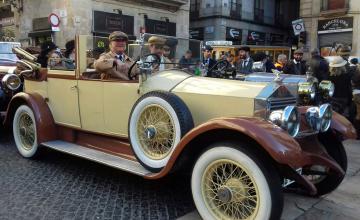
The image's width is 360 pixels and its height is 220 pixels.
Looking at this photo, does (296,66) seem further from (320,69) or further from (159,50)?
(159,50)

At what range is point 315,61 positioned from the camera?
7.10 meters

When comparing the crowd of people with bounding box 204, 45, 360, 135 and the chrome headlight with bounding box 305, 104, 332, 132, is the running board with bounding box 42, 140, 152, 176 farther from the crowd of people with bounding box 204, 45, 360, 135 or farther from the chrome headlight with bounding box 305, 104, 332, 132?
the crowd of people with bounding box 204, 45, 360, 135

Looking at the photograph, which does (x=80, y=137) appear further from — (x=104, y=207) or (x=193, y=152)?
(x=193, y=152)

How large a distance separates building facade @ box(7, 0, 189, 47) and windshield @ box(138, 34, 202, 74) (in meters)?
11.8

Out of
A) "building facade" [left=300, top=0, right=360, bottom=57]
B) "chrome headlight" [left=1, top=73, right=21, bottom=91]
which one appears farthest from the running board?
"building facade" [left=300, top=0, right=360, bottom=57]

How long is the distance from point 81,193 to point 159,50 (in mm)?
1631

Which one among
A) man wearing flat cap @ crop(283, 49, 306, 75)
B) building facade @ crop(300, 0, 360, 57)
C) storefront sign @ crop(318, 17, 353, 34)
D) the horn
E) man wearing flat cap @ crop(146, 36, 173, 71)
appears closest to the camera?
man wearing flat cap @ crop(146, 36, 173, 71)

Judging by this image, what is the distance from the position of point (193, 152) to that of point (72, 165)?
2.13 m

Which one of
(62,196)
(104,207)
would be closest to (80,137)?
(62,196)

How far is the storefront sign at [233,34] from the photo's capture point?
2647cm

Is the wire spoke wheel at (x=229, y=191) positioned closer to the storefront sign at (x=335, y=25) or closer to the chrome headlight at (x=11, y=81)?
the chrome headlight at (x=11, y=81)

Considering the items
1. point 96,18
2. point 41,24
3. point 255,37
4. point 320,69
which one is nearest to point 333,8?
point 255,37

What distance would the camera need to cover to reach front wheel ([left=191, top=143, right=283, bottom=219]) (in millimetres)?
2867

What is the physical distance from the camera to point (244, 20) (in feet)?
91.5
